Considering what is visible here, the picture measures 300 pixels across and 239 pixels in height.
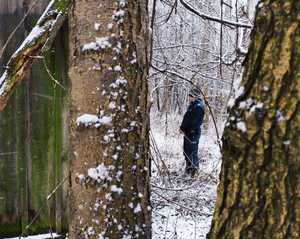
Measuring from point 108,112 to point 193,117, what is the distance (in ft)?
21.6

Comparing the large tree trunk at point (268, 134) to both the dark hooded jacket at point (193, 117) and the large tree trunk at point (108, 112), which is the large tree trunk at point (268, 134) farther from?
the dark hooded jacket at point (193, 117)

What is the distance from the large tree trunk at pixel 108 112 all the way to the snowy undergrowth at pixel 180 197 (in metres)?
0.93

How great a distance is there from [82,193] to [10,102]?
65.7 inches

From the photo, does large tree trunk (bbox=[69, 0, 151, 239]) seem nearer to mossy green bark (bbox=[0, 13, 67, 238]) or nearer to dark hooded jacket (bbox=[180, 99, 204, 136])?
mossy green bark (bbox=[0, 13, 67, 238])

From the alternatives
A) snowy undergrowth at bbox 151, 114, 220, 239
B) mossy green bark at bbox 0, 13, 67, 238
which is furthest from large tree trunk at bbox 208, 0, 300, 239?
mossy green bark at bbox 0, 13, 67, 238

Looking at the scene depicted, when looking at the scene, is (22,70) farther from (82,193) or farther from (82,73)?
(82,193)

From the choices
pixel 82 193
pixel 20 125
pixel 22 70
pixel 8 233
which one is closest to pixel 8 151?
pixel 20 125

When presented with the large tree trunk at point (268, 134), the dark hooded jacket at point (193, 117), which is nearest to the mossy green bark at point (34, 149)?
the large tree trunk at point (268, 134)

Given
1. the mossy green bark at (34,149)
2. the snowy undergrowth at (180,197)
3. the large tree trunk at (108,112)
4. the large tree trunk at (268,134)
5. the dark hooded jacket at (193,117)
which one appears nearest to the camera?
the large tree trunk at (268,134)

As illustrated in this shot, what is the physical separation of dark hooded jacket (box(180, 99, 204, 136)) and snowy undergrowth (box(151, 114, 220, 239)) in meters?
0.39

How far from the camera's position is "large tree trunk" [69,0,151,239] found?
2137 mm

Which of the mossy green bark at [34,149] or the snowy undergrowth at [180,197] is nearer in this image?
the mossy green bark at [34,149]

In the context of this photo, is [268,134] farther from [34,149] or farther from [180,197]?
[180,197]

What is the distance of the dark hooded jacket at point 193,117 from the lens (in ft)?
28.2
